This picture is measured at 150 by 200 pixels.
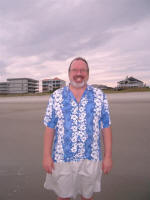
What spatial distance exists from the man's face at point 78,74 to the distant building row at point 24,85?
98612 millimetres

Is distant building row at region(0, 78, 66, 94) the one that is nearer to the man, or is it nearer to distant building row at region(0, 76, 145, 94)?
distant building row at region(0, 76, 145, 94)

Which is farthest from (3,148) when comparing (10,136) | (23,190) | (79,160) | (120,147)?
(79,160)

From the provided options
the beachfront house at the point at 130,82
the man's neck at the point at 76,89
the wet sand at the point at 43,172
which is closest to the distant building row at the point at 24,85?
the beachfront house at the point at 130,82

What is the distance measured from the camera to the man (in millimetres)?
1885

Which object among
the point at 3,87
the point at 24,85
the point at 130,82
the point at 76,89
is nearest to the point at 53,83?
the point at 24,85

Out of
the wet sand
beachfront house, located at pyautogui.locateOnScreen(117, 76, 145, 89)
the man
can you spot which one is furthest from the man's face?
beachfront house, located at pyautogui.locateOnScreen(117, 76, 145, 89)

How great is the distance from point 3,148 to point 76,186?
3094 mm

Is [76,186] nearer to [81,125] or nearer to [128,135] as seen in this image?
[81,125]

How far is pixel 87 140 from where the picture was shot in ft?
6.23

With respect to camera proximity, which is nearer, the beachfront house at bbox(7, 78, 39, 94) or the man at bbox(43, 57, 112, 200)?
the man at bbox(43, 57, 112, 200)

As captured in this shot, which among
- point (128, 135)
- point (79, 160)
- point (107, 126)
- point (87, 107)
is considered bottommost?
point (128, 135)

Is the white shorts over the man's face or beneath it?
beneath

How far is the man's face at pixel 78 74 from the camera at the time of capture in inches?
75.9

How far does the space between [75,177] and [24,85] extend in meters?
104
